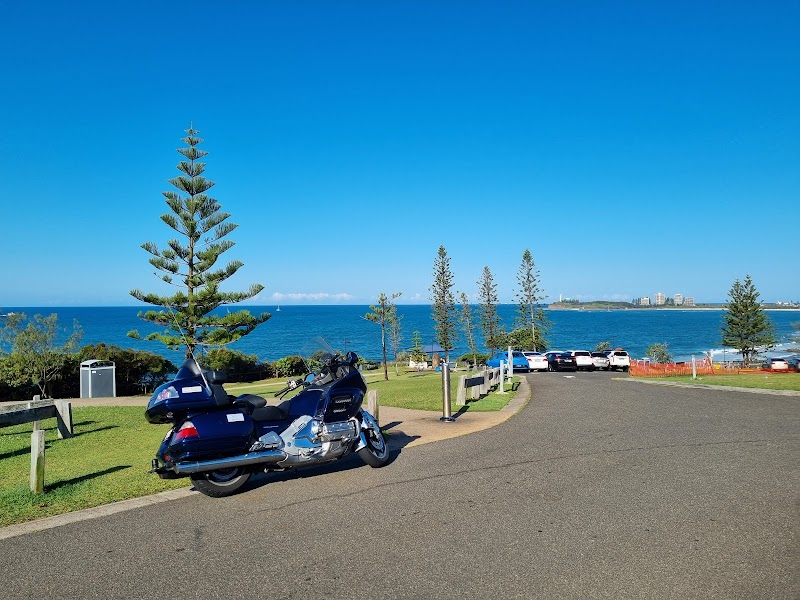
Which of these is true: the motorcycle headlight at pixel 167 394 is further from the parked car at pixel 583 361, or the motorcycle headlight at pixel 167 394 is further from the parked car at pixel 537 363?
the parked car at pixel 583 361

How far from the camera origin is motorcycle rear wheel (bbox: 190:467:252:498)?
6.18 meters

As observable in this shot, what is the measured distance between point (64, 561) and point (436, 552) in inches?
102

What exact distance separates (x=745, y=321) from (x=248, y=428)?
72433 millimetres

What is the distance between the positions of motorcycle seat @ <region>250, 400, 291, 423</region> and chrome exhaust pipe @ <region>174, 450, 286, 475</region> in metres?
0.37

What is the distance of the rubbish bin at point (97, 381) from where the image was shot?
2066cm

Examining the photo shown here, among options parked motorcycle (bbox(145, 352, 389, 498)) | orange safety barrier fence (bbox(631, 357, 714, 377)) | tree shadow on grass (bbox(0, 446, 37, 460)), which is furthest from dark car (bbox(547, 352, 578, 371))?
parked motorcycle (bbox(145, 352, 389, 498))

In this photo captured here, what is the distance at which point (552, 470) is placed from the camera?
7.05 metres

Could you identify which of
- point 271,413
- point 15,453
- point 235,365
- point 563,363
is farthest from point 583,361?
point 271,413

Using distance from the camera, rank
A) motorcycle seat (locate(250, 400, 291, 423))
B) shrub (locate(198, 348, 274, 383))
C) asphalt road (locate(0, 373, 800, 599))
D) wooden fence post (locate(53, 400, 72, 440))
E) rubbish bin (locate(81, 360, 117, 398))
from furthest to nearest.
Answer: shrub (locate(198, 348, 274, 383)) → rubbish bin (locate(81, 360, 117, 398)) → wooden fence post (locate(53, 400, 72, 440)) → motorcycle seat (locate(250, 400, 291, 423)) → asphalt road (locate(0, 373, 800, 599))

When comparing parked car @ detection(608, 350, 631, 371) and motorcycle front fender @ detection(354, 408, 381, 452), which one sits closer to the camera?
motorcycle front fender @ detection(354, 408, 381, 452)

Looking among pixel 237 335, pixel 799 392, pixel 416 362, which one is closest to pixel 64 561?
pixel 799 392

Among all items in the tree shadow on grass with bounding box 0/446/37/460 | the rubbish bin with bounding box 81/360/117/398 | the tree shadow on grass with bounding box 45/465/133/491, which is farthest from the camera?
the rubbish bin with bounding box 81/360/117/398

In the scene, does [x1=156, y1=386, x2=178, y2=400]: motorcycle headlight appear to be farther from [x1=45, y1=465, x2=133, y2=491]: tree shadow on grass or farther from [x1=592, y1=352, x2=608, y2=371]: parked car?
[x1=592, y1=352, x2=608, y2=371]: parked car

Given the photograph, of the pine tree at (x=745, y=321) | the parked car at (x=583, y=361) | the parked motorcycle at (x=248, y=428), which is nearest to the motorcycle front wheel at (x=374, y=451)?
the parked motorcycle at (x=248, y=428)
